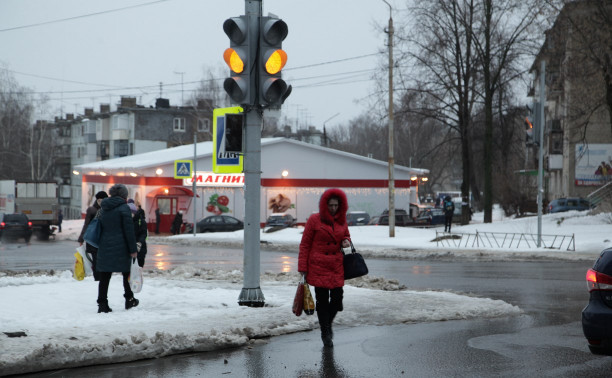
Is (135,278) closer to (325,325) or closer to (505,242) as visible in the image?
(325,325)

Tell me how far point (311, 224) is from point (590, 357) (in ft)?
10.3

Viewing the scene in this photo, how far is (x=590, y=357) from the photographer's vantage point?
7875 millimetres

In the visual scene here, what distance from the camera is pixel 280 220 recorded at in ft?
149

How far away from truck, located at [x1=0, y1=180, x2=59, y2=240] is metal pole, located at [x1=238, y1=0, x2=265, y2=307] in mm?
32973

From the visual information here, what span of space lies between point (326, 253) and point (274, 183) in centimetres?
4160

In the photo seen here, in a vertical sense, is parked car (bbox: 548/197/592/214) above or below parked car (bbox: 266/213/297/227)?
above

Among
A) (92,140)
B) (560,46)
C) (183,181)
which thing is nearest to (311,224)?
(560,46)

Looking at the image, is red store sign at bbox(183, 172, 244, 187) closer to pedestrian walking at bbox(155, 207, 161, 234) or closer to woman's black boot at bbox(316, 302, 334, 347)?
pedestrian walking at bbox(155, 207, 161, 234)

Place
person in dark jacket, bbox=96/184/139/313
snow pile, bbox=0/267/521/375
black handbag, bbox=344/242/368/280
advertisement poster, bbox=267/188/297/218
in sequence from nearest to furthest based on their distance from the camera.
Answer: snow pile, bbox=0/267/521/375 → black handbag, bbox=344/242/368/280 → person in dark jacket, bbox=96/184/139/313 → advertisement poster, bbox=267/188/297/218

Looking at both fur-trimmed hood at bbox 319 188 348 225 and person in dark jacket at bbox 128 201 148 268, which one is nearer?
fur-trimmed hood at bbox 319 188 348 225

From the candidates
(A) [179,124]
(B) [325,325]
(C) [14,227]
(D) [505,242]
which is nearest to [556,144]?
(D) [505,242]

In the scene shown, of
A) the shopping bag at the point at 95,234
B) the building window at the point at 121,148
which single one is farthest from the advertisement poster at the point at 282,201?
the building window at the point at 121,148

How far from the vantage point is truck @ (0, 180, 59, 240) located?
43.6m

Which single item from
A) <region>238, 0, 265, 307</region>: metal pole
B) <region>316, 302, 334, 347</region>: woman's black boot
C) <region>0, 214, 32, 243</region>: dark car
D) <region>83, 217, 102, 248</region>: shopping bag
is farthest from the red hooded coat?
<region>0, 214, 32, 243</region>: dark car
